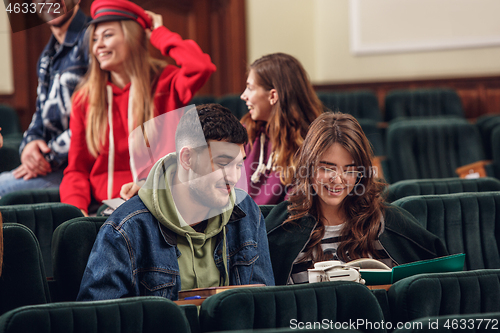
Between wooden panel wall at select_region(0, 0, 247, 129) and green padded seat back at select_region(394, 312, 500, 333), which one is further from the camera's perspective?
wooden panel wall at select_region(0, 0, 247, 129)

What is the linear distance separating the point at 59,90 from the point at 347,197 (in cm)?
152

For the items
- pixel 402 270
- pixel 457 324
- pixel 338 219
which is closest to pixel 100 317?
pixel 457 324

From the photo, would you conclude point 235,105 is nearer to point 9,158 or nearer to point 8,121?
point 8,121

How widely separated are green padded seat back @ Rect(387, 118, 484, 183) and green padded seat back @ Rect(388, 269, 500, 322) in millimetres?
1968

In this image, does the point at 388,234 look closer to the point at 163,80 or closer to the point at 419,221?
the point at 419,221

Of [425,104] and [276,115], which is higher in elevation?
[425,104]

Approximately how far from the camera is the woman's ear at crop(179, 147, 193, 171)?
1.42 meters

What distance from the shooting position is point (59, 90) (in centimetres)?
259

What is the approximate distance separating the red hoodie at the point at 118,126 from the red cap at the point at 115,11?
164 mm

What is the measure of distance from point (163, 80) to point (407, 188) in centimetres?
111

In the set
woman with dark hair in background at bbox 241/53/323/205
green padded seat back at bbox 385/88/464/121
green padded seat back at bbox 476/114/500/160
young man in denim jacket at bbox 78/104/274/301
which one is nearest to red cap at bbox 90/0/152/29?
woman with dark hair in background at bbox 241/53/323/205

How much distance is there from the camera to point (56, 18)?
2611 millimetres

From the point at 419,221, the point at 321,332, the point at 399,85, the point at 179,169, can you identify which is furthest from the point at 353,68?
the point at 321,332

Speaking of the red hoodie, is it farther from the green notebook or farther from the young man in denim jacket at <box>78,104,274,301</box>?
the green notebook
